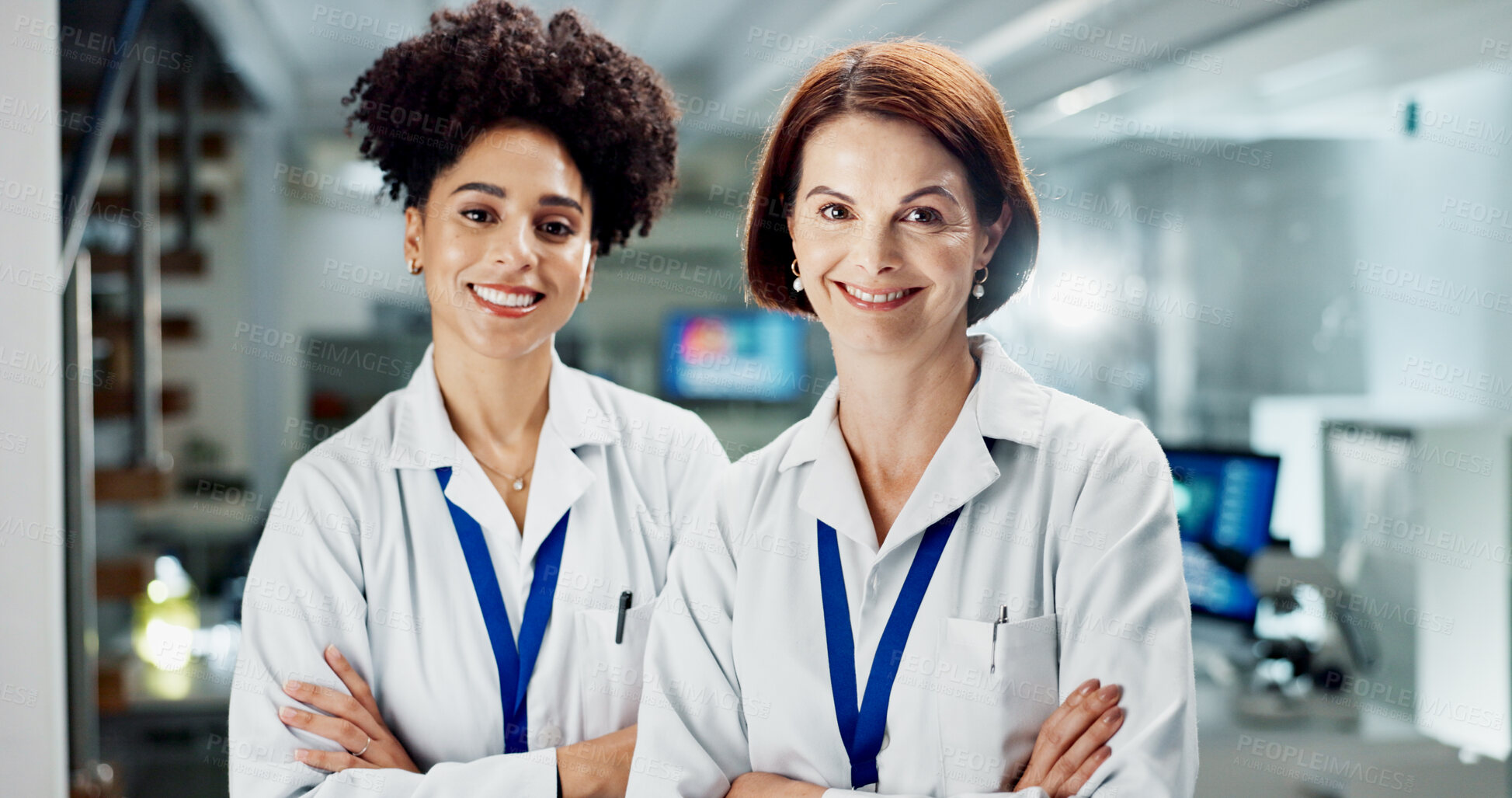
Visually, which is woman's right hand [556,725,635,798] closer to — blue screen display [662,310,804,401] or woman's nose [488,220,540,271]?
woman's nose [488,220,540,271]

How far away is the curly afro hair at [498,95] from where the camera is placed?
1775 millimetres

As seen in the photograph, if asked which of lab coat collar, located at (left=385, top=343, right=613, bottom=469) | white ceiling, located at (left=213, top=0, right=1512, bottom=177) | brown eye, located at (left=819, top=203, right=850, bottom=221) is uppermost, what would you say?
white ceiling, located at (left=213, top=0, right=1512, bottom=177)

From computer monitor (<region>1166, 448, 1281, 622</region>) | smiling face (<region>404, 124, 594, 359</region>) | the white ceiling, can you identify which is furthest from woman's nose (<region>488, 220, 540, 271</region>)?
computer monitor (<region>1166, 448, 1281, 622</region>)

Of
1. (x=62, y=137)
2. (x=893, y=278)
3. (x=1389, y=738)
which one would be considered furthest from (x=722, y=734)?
(x=1389, y=738)

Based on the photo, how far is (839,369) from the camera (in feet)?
5.59

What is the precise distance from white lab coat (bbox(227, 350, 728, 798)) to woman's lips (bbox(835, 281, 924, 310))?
0.52 m

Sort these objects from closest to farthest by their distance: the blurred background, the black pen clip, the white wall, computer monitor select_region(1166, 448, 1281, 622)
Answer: the black pen clip, the white wall, the blurred background, computer monitor select_region(1166, 448, 1281, 622)

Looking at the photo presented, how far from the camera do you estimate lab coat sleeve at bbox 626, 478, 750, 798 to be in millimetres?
1581

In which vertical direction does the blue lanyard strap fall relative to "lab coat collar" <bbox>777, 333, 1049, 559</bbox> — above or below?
below

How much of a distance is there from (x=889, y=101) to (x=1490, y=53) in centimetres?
329

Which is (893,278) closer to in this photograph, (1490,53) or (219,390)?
(1490,53)

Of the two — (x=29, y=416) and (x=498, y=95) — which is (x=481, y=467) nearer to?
(x=498, y=95)

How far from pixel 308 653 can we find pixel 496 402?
52 cm

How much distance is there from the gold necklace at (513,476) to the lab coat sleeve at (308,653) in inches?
8.4
